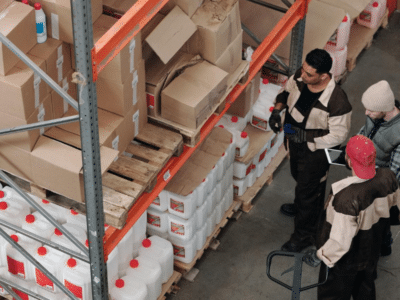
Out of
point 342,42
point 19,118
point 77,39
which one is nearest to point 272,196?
point 342,42

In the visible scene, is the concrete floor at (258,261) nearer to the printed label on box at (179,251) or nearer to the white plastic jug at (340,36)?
the printed label on box at (179,251)

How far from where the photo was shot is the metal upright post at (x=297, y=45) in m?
7.81

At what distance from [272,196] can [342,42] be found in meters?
2.39

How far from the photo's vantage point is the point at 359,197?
19.1 feet

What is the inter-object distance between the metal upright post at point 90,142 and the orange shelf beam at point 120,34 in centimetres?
10

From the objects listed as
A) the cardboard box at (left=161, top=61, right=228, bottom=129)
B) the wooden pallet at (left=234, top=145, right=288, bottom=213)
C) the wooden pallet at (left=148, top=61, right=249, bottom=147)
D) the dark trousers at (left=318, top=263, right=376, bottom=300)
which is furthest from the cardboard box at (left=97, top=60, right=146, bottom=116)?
the wooden pallet at (left=234, top=145, right=288, bottom=213)

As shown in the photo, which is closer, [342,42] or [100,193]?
[100,193]

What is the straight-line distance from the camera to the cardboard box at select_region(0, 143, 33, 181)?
555 centimetres

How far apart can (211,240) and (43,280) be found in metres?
2.08

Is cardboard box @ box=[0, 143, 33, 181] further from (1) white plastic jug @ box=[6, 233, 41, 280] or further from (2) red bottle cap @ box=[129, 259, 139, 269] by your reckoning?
(2) red bottle cap @ box=[129, 259, 139, 269]

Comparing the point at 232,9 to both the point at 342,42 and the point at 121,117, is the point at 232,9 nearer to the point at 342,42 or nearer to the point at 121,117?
the point at 121,117

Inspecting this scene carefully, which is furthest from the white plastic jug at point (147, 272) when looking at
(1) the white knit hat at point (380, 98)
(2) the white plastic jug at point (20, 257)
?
(1) the white knit hat at point (380, 98)

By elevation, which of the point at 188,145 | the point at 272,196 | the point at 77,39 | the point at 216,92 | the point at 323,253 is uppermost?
the point at 77,39

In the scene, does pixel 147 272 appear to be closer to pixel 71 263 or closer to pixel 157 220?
pixel 157 220
